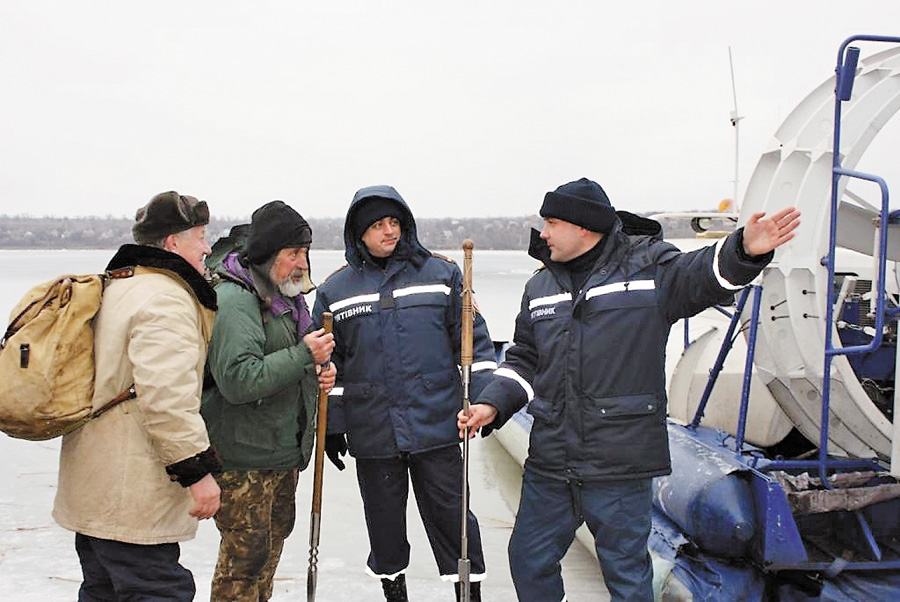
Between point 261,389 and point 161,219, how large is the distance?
0.58 metres

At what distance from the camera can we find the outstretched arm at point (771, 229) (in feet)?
6.80

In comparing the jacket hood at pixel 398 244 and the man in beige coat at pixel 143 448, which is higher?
the jacket hood at pixel 398 244

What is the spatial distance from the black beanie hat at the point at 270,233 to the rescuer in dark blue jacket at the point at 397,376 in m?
0.30

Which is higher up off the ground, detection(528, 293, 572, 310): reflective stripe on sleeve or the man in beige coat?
detection(528, 293, 572, 310): reflective stripe on sleeve

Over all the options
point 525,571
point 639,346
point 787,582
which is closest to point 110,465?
point 525,571

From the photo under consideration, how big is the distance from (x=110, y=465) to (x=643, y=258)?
1615mm

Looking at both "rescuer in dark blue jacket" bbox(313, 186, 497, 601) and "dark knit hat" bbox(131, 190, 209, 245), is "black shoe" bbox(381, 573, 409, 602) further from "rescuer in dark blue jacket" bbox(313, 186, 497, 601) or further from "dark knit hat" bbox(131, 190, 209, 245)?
"dark knit hat" bbox(131, 190, 209, 245)

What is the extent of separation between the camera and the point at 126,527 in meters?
2.01

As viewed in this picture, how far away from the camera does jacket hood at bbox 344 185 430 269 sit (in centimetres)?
285

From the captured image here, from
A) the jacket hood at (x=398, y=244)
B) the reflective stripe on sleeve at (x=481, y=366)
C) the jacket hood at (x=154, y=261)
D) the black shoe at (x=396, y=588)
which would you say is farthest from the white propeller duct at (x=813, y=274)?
the jacket hood at (x=154, y=261)

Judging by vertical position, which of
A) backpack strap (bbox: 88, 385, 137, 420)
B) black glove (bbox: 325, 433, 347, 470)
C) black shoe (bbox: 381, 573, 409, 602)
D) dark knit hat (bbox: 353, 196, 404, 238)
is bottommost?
black shoe (bbox: 381, 573, 409, 602)

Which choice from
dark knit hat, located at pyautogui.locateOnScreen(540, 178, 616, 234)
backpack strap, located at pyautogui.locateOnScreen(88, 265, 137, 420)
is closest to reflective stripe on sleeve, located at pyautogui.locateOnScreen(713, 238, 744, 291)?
dark knit hat, located at pyautogui.locateOnScreen(540, 178, 616, 234)

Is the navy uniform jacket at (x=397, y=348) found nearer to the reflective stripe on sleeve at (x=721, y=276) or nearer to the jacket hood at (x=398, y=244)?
the jacket hood at (x=398, y=244)

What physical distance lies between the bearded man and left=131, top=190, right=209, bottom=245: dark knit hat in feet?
1.12
